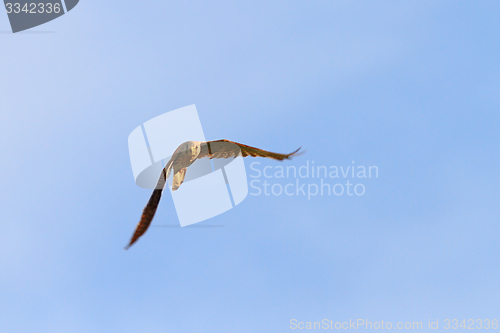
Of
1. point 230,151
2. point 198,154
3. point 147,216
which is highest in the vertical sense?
point 198,154

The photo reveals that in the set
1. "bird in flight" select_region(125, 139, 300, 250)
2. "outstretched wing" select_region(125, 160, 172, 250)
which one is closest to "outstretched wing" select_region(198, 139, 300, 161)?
"bird in flight" select_region(125, 139, 300, 250)

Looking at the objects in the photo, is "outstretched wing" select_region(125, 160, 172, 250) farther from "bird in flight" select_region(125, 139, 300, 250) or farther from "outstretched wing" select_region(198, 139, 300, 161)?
"outstretched wing" select_region(198, 139, 300, 161)

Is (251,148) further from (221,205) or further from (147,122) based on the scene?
(147,122)

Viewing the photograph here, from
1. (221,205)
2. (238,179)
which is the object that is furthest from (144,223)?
(238,179)

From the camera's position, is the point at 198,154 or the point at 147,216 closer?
the point at 147,216

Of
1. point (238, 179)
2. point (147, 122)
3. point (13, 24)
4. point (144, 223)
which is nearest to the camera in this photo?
point (144, 223)

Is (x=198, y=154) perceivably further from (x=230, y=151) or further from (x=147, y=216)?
(x=147, y=216)

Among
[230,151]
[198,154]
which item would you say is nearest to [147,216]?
[198,154]

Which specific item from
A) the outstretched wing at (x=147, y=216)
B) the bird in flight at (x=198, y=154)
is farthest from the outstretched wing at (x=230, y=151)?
the outstretched wing at (x=147, y=216)
